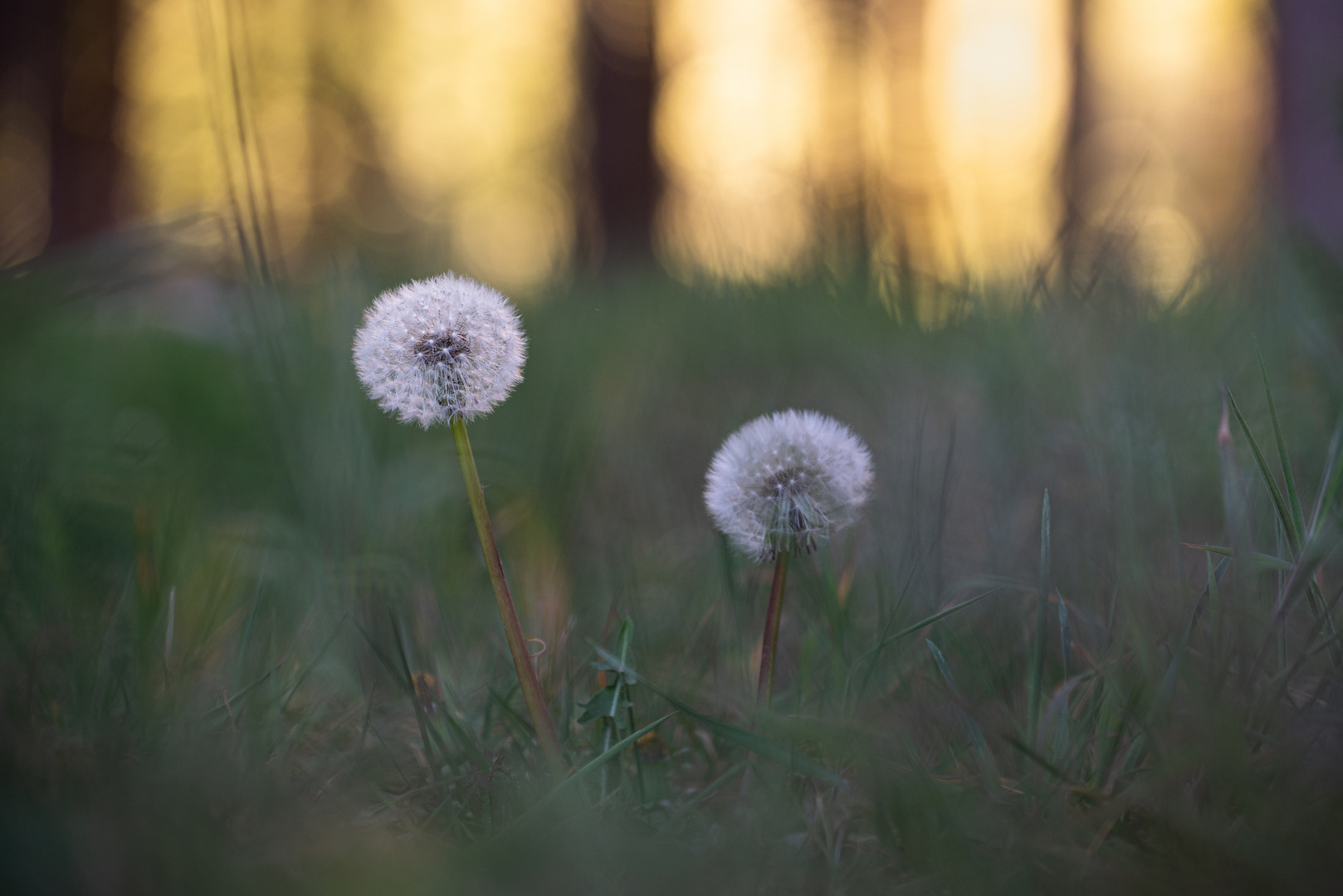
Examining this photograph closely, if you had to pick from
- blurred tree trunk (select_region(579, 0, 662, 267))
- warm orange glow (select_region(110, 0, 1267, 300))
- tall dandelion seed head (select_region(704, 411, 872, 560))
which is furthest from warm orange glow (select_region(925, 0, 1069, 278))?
blurred tree trunk (select_region(579, 0, 662, 267))

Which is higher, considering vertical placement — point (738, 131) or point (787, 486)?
point (738, 131)

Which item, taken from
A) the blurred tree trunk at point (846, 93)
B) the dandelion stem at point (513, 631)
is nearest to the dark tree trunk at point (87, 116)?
the blurred tree trunk at point (846, 93)

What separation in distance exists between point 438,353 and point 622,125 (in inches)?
287

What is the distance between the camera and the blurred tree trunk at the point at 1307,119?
2914mm

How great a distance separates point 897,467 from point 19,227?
1.80m

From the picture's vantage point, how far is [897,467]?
6.14 ft

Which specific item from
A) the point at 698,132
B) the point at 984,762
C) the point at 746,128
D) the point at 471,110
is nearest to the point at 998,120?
the point at 746,128

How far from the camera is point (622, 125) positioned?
7.59 metres

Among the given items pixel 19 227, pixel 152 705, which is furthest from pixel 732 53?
pixel 152 705

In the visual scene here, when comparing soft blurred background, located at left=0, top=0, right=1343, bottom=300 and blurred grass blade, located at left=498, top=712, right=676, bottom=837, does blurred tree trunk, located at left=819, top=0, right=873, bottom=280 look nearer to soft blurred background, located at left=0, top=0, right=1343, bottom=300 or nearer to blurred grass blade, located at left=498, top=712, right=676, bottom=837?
soft blurred background, located at left=0, top=0, right=1343, bottom=300

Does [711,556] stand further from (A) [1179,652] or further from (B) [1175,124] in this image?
(B) [1175,124]

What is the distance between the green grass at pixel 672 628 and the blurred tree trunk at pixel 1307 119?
31.1 inches

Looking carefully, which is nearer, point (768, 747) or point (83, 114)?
point (768, 747)

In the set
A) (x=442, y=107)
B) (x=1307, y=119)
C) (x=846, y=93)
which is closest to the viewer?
(x=1307, y=119)
